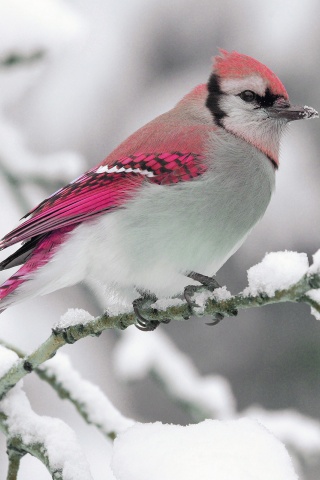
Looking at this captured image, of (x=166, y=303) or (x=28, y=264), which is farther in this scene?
(x=28, y=264)

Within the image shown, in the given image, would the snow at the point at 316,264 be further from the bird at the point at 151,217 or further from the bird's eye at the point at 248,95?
the bird's eye at the point at 248,95

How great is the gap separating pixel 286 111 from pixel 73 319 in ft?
4.22

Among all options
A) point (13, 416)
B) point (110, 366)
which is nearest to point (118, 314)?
point (13, 416)

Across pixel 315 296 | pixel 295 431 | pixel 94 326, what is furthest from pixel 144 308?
pixel 295 431

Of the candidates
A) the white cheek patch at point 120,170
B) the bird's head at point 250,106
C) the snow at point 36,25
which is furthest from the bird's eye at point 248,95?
the snow at point 36,25

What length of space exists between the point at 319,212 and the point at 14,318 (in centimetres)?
216

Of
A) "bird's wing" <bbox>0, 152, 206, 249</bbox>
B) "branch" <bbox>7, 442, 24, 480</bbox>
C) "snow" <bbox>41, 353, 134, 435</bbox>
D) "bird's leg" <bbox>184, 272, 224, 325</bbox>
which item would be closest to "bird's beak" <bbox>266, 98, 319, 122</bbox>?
"bird's wing" <bbox>0, 152, 206, 249</bbox>

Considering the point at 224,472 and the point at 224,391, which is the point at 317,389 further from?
the point at 224,472

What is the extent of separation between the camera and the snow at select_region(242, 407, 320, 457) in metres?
3.20

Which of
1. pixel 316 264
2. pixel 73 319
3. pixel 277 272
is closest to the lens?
pixel 316 264

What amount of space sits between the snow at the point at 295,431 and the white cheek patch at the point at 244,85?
1.17m

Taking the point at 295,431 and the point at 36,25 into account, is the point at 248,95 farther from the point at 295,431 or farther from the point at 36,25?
the point at 295,431

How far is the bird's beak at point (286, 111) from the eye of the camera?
3.03 meters

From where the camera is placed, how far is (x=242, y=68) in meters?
3.03
